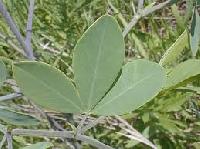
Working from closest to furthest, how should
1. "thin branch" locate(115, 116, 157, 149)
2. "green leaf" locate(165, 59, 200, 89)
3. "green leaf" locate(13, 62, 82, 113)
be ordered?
"green leaf" locate(13, 62, 82, 113) → "green leaf" locate(165, 59, 200, 89) → "thin branch" locate(115, 116, 157, 149)

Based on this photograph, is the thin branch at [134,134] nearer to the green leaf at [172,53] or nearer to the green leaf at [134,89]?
the green leaf at [172,53]

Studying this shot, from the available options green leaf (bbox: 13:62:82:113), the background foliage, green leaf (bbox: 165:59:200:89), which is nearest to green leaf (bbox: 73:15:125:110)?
green leaf (bbox: 13:62:82:113)

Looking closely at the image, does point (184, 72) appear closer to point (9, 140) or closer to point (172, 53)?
point (172, 53)

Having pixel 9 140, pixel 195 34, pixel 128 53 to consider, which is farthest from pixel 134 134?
pixel 9 140

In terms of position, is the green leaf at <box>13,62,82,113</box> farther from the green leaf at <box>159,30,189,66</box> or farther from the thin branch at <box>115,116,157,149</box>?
the thin branch at <box>115,116,157,149</box>

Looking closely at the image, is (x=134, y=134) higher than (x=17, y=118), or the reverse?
(x=17, y=118)

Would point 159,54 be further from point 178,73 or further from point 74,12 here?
point 178,73
